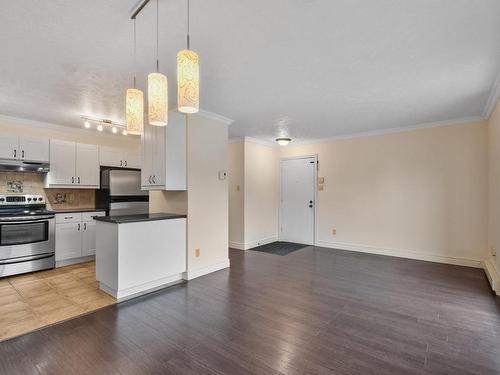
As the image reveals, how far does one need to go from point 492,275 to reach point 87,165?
654 cm

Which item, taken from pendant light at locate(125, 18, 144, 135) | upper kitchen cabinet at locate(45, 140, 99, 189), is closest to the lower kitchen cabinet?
upper kitchen cabinet at locate(45, 140, 99, 189)

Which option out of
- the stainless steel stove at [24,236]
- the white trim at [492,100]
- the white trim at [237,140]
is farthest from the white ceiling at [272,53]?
the white trim at [237,140]

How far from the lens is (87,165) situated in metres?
4.91

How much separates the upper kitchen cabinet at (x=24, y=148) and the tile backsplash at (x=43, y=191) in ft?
1.48

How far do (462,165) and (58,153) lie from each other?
22.4 ft

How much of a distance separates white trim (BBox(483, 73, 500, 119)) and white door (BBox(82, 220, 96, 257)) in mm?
6074

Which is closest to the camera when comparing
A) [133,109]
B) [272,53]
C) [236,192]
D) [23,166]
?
[133,109]

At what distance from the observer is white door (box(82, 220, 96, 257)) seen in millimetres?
4648

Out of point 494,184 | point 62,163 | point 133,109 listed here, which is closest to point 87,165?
point 62,163

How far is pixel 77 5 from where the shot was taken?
5.63ft

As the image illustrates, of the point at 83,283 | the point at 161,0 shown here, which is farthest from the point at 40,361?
the point at 161,0

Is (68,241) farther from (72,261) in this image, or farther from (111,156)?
(111,156)

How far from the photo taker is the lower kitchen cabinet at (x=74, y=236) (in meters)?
4.38

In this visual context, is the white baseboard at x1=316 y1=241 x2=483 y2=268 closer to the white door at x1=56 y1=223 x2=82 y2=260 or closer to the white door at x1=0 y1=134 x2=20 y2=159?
the white door at x1=56 y1=223 x2=82 y2=260
